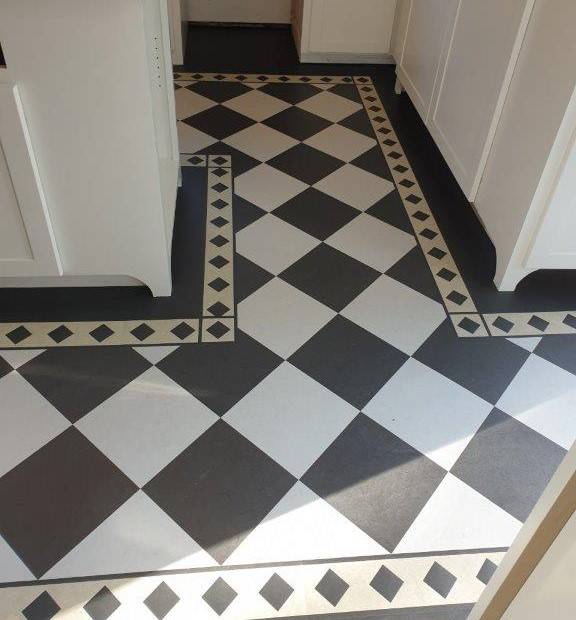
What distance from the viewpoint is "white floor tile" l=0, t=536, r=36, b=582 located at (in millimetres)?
1354

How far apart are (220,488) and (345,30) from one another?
9.92 ft

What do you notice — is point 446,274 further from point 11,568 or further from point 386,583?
point 11,568

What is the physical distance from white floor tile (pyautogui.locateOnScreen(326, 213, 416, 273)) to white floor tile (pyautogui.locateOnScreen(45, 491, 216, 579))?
125 cm

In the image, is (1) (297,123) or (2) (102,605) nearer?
(2) (102,605)

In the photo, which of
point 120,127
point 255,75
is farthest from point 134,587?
point 255,75

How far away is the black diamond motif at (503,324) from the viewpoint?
6.67 ft

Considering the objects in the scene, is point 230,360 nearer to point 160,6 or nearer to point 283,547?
point 283,547

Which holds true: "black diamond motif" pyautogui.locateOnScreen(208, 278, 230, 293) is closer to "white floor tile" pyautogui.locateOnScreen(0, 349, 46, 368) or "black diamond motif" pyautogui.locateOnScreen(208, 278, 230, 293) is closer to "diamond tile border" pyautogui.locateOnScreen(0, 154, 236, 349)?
"diamond tile border" pyautogui.locateOnScreen(0, 154, 236, 349)

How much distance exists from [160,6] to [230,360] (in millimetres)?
1232

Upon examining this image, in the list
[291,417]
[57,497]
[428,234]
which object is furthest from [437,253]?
[57,497]

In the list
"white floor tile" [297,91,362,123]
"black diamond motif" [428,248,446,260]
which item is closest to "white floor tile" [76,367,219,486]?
"black diamond motif" [428,248,446,260]

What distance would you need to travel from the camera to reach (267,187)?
8.68 ft

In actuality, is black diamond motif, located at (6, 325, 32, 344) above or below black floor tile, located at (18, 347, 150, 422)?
above

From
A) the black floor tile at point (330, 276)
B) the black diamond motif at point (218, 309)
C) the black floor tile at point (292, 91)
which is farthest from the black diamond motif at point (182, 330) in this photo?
the black floor tile at point (292, 91)
